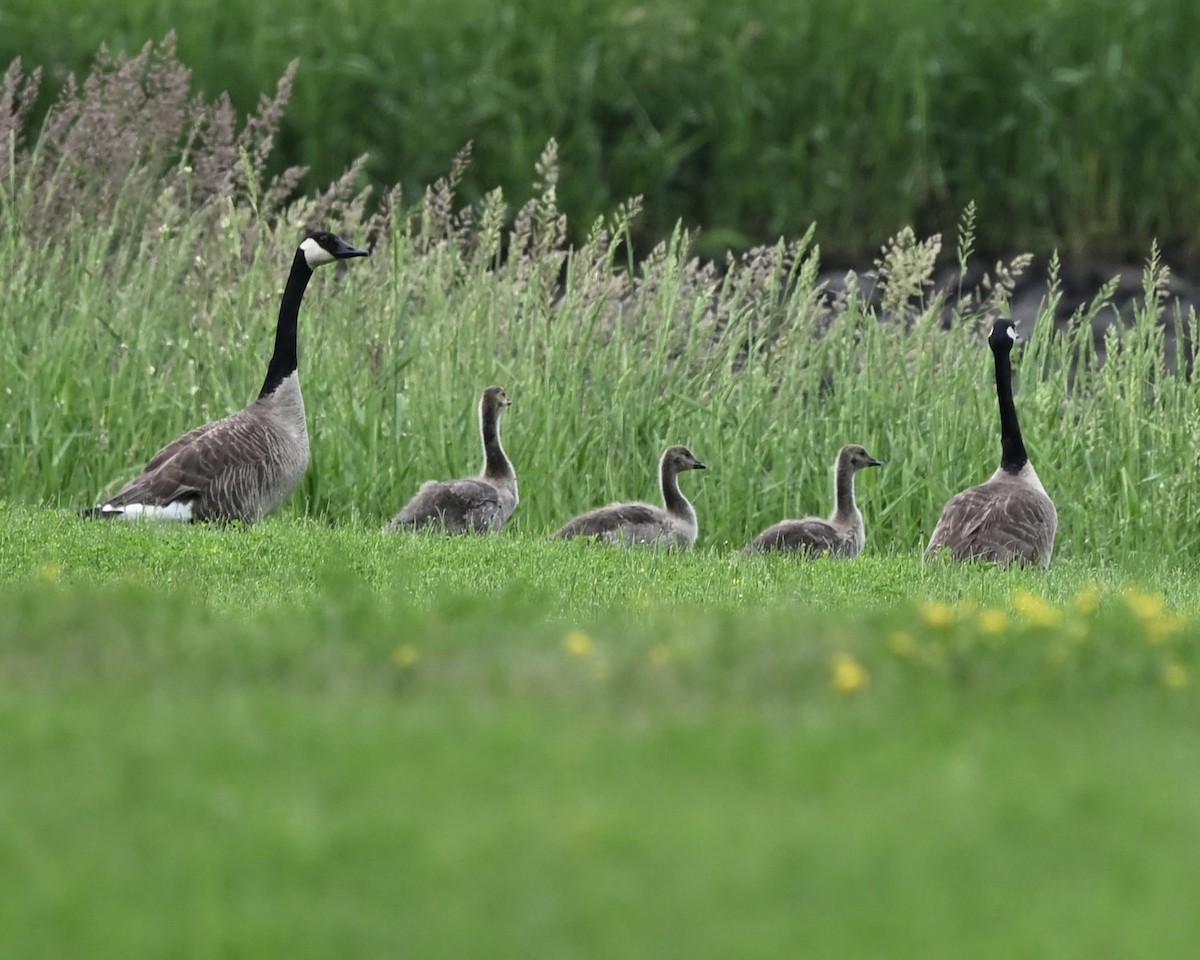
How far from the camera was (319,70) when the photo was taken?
74.4 ft

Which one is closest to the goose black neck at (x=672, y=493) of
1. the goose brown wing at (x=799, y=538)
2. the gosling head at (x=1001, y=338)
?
the goose brown wing at (x=799, y=538)

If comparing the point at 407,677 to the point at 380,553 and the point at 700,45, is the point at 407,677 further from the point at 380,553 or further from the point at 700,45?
the point at 700,45

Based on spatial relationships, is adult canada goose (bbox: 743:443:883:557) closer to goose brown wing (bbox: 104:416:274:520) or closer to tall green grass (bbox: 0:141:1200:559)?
tall green grass (bbox: 0:141:1200:559)

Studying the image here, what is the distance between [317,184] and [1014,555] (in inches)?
483

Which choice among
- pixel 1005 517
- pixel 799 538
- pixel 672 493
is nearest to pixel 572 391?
pixel 672 493

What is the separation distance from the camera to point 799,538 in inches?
491

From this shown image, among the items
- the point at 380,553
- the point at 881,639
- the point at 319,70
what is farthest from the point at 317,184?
the point at 881,639

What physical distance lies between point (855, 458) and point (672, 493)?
1143 millimetres

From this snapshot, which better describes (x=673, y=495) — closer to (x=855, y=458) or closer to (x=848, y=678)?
(x=855, y=458)

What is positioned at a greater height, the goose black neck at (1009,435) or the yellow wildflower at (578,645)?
the goose black neck at (1009,435)

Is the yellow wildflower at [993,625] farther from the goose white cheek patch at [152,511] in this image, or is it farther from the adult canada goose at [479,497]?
the goose white cheek patch at [152,511]

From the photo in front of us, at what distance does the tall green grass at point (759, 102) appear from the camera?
21.7 meters

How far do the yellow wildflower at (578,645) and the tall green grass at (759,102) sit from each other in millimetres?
15148

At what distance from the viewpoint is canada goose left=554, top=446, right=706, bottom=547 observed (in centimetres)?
1244
